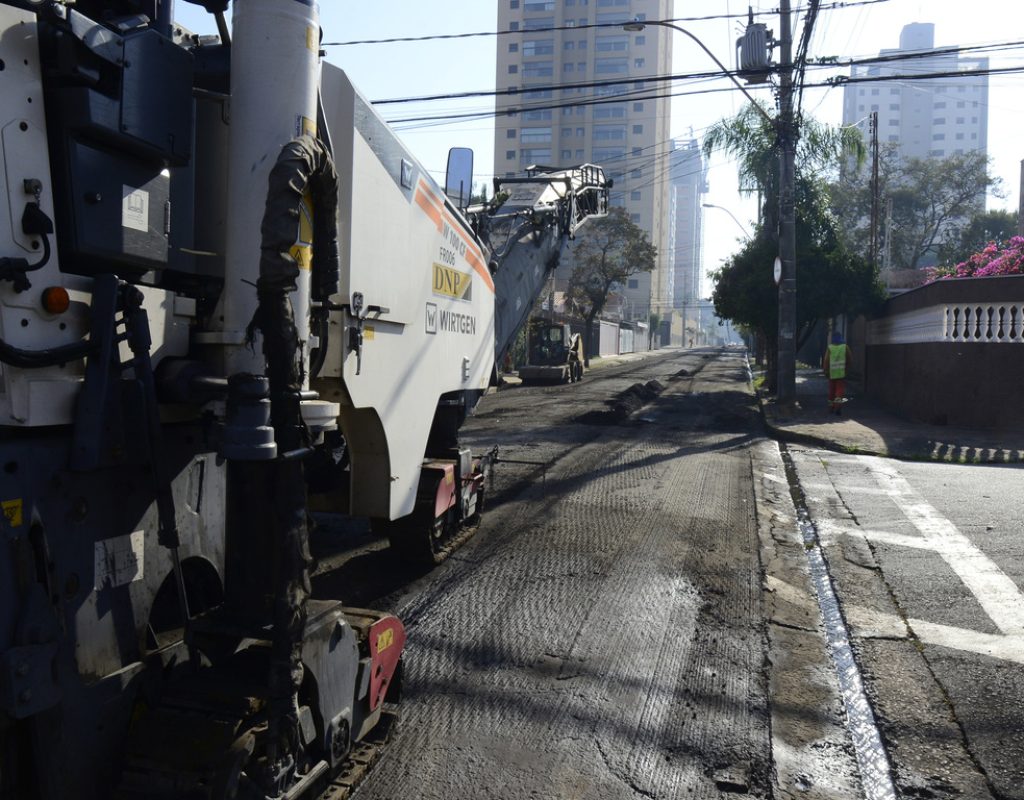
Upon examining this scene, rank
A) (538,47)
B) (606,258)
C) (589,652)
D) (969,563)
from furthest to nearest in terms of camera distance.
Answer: (538,47), (606,258), (969,563), (589,652)

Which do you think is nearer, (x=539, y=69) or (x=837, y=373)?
(x=837, y=373)

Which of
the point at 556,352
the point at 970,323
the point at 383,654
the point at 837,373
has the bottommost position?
the point at 383,654

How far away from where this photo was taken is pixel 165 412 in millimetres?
2938

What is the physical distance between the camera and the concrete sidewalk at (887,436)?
41.1 feet

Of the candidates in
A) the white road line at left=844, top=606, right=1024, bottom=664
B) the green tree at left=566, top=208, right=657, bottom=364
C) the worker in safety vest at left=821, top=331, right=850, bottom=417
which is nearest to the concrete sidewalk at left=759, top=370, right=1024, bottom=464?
the worker in safety vest at left=821, top=331, right=850, bottom=417

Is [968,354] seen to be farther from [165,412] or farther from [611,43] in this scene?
[611,43]

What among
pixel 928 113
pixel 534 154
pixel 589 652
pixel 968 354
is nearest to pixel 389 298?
pixel 589 652

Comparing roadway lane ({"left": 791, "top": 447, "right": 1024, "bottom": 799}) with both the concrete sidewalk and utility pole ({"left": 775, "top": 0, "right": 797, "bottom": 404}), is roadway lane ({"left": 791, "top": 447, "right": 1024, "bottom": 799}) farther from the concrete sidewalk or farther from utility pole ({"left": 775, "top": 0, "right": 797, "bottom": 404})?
utility pole ({"left": 775, "top": 0, "right": 797, "bottom": 404})

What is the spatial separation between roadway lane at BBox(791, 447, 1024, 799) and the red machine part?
83.3 inches

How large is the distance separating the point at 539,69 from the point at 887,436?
9841 centimetres

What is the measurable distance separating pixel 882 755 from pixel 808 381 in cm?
2587

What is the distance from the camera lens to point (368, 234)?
4.09 metres

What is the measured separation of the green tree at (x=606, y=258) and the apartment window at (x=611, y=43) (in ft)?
199

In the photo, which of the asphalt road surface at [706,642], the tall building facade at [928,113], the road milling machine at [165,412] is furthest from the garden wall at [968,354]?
the tall building facade at [928,113]
